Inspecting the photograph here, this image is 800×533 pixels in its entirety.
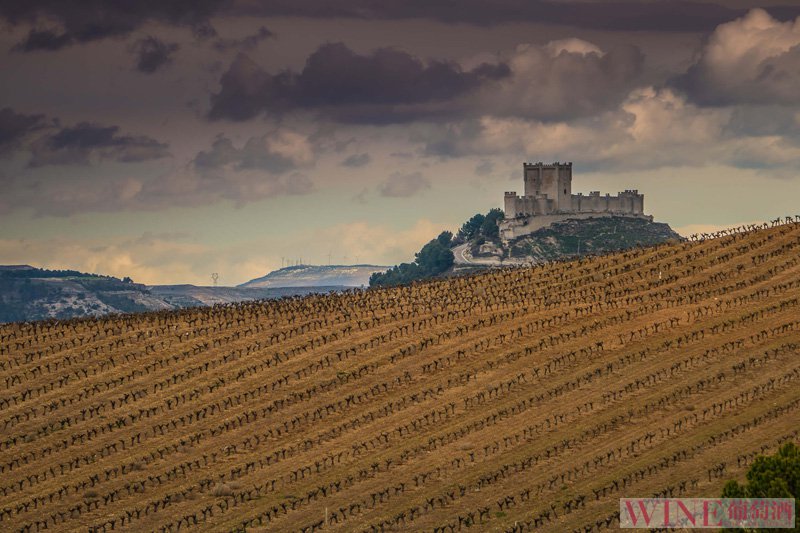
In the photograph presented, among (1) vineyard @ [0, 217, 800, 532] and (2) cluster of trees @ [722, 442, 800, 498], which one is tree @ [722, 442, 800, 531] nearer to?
(2) cluster of trees @ [722, 442, 800, 498]

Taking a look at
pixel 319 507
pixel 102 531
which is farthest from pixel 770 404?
pixel 102 531

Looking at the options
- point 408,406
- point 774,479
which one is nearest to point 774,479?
point 774,479

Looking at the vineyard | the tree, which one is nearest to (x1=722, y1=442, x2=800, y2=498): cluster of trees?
the tree

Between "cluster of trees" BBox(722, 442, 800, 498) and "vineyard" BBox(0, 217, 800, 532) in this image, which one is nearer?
"cluster of trees" BBox(722, 442, 800, 498)

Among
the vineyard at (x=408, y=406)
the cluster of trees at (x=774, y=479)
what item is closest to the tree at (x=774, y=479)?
the cluster of trees at (x=774, y=479)

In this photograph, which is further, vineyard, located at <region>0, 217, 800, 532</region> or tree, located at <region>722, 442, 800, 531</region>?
vineyard, located at <region>0, 217, 800, 532</region>

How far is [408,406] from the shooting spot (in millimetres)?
101438

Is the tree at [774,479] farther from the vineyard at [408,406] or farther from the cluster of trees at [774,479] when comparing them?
the vineyard at [408,406]

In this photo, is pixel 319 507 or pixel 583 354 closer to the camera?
pixel 319 507

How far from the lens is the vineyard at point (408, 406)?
8269 centimetres

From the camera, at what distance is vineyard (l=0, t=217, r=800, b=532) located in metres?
82.7

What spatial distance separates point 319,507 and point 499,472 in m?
10.9

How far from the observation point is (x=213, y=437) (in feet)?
319

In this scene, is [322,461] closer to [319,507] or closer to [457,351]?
[319,507]
